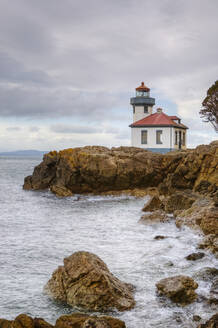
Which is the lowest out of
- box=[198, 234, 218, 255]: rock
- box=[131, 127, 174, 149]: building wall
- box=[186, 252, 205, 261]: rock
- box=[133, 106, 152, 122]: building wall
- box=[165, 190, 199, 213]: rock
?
box=[186, 252, 205, 261]: rock

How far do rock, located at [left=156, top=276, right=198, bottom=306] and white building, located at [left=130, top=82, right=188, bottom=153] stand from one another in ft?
114

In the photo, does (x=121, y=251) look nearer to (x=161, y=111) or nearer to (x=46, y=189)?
(x=46, y=189)

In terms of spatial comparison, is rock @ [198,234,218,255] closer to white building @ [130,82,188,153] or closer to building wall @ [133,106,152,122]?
white building @ [130,82,188,153]

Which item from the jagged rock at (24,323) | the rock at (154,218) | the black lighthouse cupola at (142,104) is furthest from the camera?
the black lighthouse cupola at (142,104)

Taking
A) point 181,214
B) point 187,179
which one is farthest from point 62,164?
point 181,214

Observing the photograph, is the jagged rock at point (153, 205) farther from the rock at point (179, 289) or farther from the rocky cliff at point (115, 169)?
the rock at point (179, 289)

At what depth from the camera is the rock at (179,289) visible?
652 centimetres

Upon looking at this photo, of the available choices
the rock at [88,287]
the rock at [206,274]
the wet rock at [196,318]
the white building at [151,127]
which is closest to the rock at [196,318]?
the wet rock at [196,318]

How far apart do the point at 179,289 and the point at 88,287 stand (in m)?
1.62

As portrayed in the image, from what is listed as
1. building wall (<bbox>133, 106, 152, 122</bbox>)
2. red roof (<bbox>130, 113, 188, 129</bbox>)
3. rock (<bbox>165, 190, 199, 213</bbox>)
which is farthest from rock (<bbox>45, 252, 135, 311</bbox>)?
building wall (<bbox>133, 106, 152, 122</bbox>)

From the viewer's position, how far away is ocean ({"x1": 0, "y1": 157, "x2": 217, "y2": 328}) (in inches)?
248

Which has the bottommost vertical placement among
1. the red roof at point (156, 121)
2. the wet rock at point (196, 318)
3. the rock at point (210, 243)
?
the wet rock at point (196, 318)

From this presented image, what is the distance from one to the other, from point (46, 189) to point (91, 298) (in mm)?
20966

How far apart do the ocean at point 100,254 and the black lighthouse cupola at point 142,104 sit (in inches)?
1037
